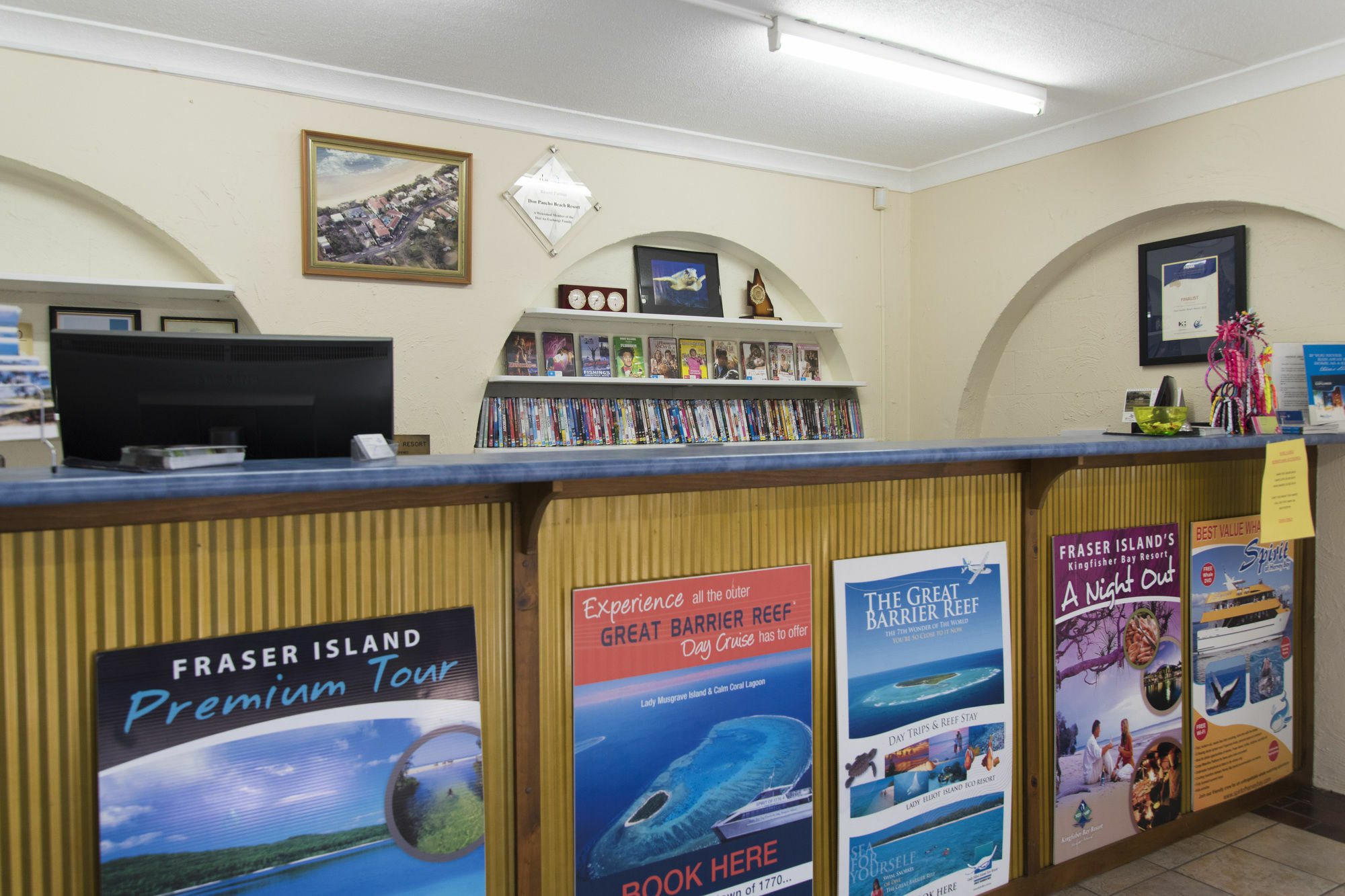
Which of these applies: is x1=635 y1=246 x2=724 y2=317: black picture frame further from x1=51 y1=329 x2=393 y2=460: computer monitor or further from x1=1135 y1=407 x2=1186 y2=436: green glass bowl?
x1=51 y1=329 x2=393 y2=460: computer monitor

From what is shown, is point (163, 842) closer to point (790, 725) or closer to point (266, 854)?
point (266, 854)

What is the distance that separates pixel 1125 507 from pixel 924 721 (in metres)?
1.06

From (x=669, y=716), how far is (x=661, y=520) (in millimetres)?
425

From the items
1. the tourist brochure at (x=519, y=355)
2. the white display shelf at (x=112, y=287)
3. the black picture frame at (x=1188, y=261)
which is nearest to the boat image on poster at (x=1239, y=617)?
the black picture frame at (x=1188, y=261)

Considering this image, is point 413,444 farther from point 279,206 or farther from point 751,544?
point 751,544

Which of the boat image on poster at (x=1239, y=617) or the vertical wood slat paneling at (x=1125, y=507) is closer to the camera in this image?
the vertical wood slat paneling at (x=1125, y=507)

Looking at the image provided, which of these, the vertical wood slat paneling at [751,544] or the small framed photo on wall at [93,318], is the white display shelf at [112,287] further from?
the vertical wood slat paneling at [751,544]

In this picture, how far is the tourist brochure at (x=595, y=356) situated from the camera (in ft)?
15.1

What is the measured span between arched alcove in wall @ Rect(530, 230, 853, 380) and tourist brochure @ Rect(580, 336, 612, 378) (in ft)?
0.40

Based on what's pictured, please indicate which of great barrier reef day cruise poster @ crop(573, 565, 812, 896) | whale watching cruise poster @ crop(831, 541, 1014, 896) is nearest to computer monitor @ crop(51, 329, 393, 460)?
great barrier reef day cruise poster @ crop(573, 565, 812, 896)

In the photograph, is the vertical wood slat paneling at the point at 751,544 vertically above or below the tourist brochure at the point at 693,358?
below

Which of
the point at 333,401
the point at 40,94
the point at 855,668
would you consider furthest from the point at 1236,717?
the point at 40,94

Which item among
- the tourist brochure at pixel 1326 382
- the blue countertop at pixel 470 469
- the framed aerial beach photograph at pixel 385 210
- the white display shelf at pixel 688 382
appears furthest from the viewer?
the white display shelf at pixel 688 382

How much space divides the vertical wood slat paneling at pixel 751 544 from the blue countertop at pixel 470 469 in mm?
115
